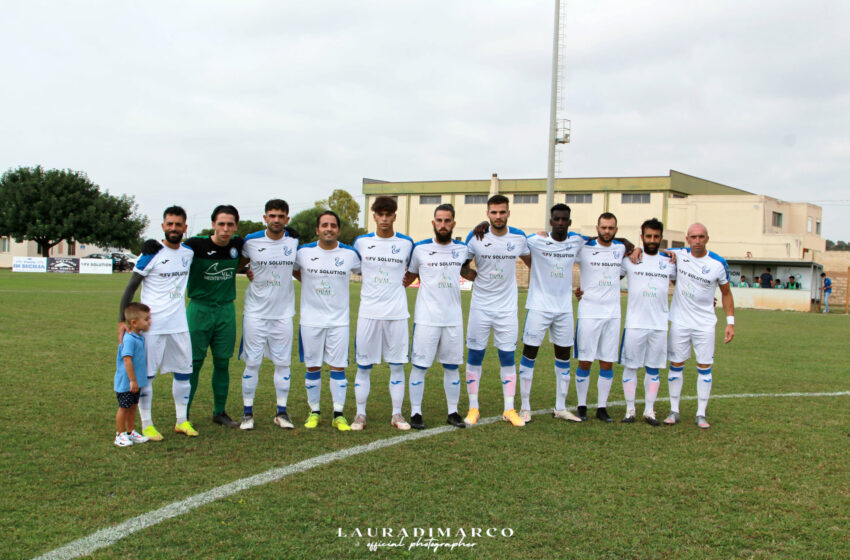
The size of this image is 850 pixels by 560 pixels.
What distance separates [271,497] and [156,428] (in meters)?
2.29

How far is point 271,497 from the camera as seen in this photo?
4.23 metres

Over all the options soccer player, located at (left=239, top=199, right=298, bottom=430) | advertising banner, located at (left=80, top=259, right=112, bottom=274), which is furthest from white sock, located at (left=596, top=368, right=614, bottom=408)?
advertising banner, located at (left=80, top=259, right=112, bottom=274)

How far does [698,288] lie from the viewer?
258 inches

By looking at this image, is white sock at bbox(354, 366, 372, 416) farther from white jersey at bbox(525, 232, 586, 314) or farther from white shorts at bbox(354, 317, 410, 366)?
white jersey at bbox(525, 232, 586, 314)

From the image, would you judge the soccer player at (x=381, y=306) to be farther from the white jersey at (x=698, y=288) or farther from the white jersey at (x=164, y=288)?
the white jersey at (x=698, y=288)

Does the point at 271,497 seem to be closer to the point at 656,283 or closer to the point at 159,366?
the point at 159,366

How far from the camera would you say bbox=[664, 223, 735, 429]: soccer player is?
6535 mm

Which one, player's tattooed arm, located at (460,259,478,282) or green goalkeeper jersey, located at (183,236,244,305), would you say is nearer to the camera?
green goalkeeper jersey, located at (183,236,244,305)

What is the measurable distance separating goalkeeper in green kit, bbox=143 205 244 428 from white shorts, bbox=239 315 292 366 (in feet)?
0.48

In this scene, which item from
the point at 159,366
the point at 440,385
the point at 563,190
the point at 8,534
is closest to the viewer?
the point at 8,534

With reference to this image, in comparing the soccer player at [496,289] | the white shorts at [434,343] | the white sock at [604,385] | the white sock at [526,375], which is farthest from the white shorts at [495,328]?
the white sock at [604,385]

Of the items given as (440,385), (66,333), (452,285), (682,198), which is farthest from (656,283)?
(682,198)

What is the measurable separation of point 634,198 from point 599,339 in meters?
49.1

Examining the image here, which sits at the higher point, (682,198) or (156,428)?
(682,198)
